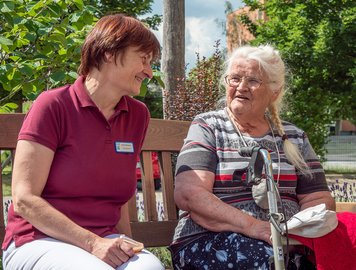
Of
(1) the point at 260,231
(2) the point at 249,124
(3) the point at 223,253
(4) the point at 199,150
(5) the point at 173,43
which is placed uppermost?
(5) the point at 173,43

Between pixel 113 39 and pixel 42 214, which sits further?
pixel 113 39

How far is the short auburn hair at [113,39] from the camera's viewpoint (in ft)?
9.48

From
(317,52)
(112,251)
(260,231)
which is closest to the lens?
(112,251)

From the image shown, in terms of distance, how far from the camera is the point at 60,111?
111 inches

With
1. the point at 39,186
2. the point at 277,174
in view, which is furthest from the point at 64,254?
the point at 277,174

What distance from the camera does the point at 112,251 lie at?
8.80ft

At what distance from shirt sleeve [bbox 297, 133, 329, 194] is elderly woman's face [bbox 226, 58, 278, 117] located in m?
0.35

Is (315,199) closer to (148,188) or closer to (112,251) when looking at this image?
(148,188)

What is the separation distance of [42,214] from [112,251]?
0.30 metres

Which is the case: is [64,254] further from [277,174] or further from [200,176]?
[277,174]

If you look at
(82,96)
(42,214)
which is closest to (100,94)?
(82,96)

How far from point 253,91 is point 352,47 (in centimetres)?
1501

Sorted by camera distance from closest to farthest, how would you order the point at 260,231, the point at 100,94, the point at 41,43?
1. the point at 100,94
2. the point at 260,231
3. the point at 41,43

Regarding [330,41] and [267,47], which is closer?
[267,47]
